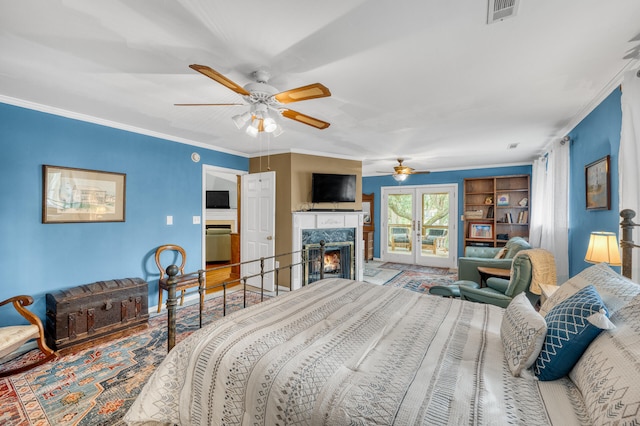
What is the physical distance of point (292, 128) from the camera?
359 centimetres

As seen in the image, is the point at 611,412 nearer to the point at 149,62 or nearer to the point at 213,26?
the point at 213,26

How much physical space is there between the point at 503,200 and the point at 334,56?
19.6 feet

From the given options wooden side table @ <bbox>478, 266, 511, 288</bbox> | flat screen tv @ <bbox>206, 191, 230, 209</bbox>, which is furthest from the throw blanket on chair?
flat screen tv @ <bbox>206, 191, 230, 209</bbox>

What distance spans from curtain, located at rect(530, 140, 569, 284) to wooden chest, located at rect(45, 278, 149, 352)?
5043mm

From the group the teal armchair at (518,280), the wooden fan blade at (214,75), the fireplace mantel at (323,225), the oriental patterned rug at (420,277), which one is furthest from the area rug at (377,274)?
the wooden fan blade at (214,75)

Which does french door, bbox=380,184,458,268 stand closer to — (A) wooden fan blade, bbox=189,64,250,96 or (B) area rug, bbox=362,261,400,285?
(B) area rug, bbox=362,261,400,285

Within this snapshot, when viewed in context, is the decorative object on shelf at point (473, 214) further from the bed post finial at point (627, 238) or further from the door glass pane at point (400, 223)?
the bed post finial at point (627, 238)

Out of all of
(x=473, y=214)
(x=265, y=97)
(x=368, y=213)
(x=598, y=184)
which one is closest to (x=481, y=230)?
(x=473, y=214)

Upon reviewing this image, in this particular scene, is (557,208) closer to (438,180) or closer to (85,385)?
(438,180)

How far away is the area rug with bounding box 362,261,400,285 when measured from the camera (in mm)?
5648

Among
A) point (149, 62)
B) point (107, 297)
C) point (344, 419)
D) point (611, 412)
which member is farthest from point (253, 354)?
point (107, 297)

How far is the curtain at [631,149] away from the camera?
186 cm

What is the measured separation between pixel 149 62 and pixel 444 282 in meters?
5.57

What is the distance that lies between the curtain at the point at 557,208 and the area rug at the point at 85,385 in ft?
15.1
